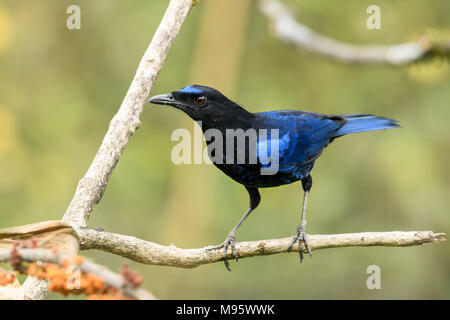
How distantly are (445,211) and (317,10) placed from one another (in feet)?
9.60

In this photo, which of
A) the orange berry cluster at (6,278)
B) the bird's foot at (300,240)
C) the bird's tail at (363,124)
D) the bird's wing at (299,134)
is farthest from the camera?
the bird's tail at (363,124)

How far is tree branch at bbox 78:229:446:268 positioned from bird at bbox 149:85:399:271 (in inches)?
6.7

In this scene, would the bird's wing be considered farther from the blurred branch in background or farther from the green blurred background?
the green blurred background

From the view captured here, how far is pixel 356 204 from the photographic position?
23.9 ft

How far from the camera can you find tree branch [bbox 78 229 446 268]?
8.78 feet

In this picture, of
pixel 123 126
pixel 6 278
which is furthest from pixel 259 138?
pixel 6 278

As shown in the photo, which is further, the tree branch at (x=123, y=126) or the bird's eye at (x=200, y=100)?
the bird's eye at (x=200, y=100)

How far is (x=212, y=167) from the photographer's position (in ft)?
24.3

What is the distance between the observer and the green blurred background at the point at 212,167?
6.87m

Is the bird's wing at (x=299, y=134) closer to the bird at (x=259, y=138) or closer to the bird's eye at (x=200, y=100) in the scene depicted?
the bird at (x=259, y=138)

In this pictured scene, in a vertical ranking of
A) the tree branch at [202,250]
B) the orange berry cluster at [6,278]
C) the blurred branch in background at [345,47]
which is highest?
the blurred branch in background at [345,47]

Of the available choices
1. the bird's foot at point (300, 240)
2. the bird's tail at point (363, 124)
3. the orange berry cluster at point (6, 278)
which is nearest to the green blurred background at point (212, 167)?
the bird's tail at point (363, 124)

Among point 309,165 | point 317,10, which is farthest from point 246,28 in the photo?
point 309,165

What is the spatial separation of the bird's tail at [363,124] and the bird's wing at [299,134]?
1.9 inches
